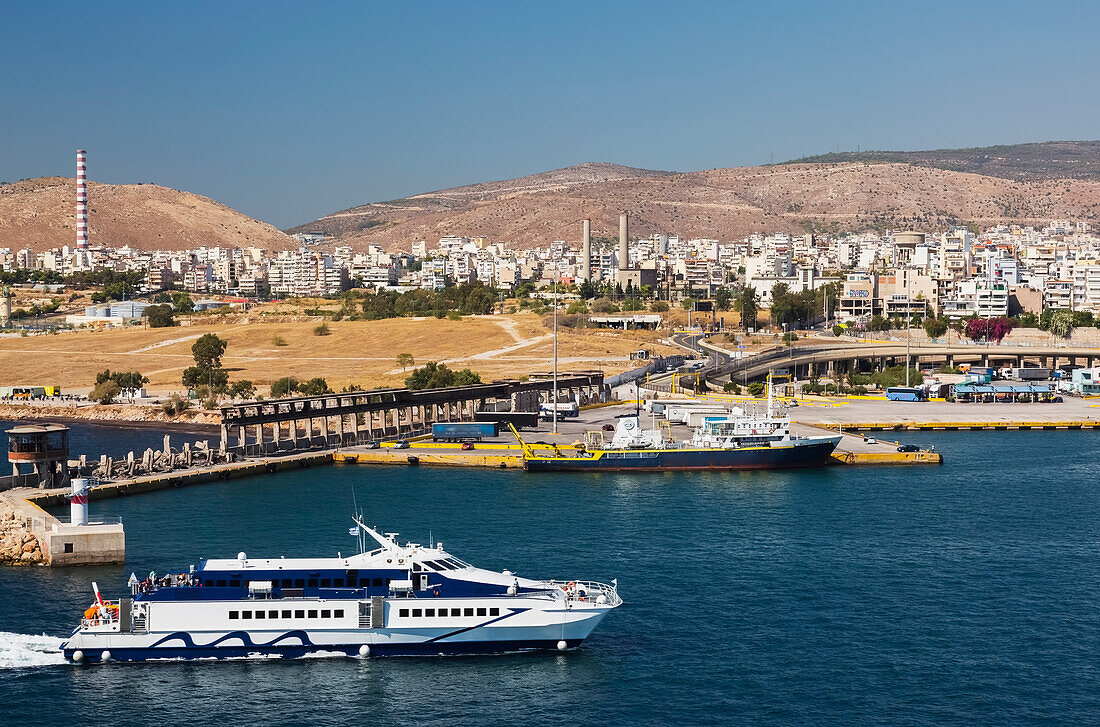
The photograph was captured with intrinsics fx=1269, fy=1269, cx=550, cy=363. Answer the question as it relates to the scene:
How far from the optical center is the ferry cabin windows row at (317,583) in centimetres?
3312

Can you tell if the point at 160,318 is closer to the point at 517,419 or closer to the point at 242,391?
the point at 242,391

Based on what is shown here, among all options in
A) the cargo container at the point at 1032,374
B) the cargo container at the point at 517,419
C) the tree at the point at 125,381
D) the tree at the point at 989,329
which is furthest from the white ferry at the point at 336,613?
the tree at the point at 989,329

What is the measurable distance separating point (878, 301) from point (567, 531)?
11883 cm

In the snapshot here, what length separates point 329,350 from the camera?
12319 centimetres

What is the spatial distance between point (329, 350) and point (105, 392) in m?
31.0

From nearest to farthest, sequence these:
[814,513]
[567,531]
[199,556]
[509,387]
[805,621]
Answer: [805,621] < [199,556] < [567,531] < [814,513] < [509,387]

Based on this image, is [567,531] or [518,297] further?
[518,297]

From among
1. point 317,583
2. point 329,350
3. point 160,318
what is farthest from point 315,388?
point 160,318

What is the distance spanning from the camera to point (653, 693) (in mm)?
30703

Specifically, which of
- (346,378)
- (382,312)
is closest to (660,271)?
(382,312)

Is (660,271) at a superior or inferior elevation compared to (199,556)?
superior

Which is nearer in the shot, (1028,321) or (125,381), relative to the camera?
(125,381)

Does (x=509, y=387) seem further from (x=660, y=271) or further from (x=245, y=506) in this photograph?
(x=660, y=271)

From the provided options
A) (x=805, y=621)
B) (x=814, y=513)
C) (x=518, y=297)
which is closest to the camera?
(x=805, y=621)
